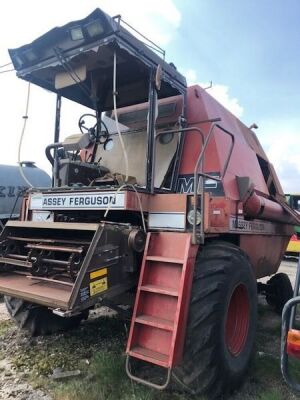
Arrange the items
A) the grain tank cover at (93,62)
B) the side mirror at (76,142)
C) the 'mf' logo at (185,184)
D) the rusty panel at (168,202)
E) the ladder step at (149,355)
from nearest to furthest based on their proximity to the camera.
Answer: the ladder step at (149,355) → the grain tank cover at (93,62) → the rusty panel at (168,202) → the side mirror at (76,142) → the 'mf' logo at (185,184)

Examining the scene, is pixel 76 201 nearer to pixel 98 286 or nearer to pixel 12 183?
pixel 98 286

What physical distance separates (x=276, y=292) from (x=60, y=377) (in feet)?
13.2

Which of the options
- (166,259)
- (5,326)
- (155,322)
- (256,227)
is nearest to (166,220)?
(166,259)

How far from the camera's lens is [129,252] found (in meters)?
3.72

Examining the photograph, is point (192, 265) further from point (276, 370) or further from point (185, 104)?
point (185, 104)

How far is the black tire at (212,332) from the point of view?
333cm

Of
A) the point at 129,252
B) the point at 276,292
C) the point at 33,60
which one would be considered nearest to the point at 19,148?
the point at 33,60

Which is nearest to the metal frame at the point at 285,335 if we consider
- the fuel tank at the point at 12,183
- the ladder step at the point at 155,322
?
the ladder step at the point at 155,322

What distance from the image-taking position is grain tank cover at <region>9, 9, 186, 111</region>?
3.71 m

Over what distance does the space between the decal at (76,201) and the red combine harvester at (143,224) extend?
12 mm

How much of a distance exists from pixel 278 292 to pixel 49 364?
393cm

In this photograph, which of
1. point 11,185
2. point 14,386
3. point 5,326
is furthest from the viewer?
point 11,185

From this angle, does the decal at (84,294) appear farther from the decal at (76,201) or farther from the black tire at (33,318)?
the black tire at (33,318)

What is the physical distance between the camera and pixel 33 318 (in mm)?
4750
